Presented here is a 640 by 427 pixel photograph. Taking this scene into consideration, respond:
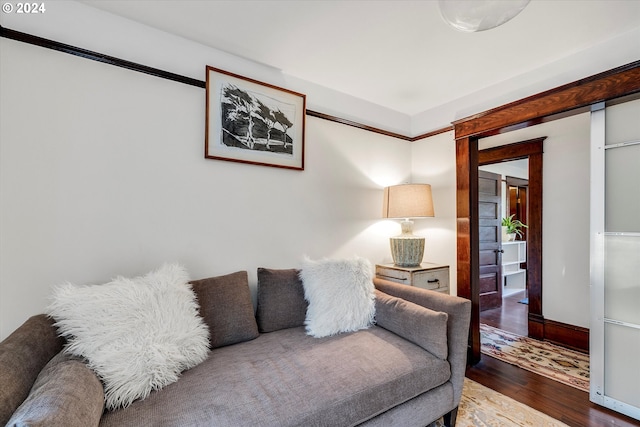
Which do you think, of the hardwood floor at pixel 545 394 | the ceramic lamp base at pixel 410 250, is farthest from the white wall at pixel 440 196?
the hardwood floor at pixel 545 394

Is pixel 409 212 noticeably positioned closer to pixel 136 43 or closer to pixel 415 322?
pixel 415 322

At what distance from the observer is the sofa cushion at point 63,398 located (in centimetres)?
74

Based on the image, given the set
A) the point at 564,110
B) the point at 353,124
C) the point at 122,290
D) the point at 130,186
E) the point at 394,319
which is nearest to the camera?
the point at 122,290

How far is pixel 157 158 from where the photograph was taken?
70.8 inches

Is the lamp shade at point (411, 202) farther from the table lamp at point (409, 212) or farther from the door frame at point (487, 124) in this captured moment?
the door frame at point (487, 124)

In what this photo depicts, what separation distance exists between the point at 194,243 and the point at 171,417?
3.46 feet

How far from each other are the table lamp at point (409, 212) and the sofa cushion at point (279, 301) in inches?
41.0

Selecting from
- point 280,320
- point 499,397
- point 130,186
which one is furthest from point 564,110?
point 130,186

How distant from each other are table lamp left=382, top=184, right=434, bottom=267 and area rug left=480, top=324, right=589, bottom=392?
116cm

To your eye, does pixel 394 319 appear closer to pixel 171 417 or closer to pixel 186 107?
pixel 171 417

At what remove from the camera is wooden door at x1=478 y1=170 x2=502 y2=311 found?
4012mm

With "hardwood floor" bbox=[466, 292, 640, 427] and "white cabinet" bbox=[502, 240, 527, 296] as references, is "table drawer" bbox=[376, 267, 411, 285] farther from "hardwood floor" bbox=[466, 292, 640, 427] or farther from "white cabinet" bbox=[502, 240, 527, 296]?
"white cabinet" bbox=[502, 240, 527, 296]

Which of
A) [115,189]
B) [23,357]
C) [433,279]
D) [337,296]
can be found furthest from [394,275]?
[23,357]

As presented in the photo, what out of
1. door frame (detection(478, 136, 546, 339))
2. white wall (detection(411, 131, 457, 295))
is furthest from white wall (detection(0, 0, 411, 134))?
door frame (detection(478, 136, 546, 339))
